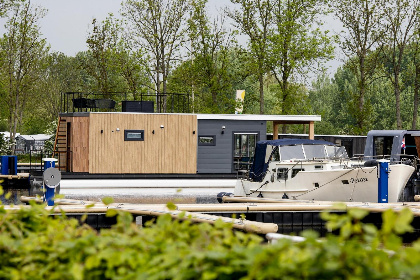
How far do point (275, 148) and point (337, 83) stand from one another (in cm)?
4735

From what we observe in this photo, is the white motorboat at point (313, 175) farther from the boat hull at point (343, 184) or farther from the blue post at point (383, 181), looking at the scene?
the blue post at point (383, 181)

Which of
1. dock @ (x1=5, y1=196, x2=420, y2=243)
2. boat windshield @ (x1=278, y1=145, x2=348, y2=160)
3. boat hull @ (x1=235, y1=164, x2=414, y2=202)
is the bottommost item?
dock @ (x1=5, y1=196, x2=420, y2=243)

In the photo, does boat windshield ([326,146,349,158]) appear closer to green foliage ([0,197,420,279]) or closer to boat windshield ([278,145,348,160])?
boat windshield ([278,145,348,160])

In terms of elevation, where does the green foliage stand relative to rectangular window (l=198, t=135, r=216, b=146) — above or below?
below

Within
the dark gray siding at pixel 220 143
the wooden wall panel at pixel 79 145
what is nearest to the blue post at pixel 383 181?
the dark gray siding at pixel 220 143

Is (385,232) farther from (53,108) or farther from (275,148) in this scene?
(53,108)

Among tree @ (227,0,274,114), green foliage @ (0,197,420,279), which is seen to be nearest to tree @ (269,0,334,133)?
tree @ (227,0,274,114)

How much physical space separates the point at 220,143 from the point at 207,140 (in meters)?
0.57

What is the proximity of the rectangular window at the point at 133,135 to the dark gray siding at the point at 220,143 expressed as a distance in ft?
8.43

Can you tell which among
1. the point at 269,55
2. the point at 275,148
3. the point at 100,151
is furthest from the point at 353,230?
the point at 269,55

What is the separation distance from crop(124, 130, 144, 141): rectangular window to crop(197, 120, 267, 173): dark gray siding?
257 cm

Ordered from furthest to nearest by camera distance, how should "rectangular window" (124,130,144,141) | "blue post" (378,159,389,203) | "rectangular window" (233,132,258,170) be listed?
"rectangular window" (233,132,258,170) < "rectangular window" (124,130,144,141) < "blue post" (378,159,389,203)

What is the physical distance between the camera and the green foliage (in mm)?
3303

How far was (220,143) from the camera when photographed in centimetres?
2992
